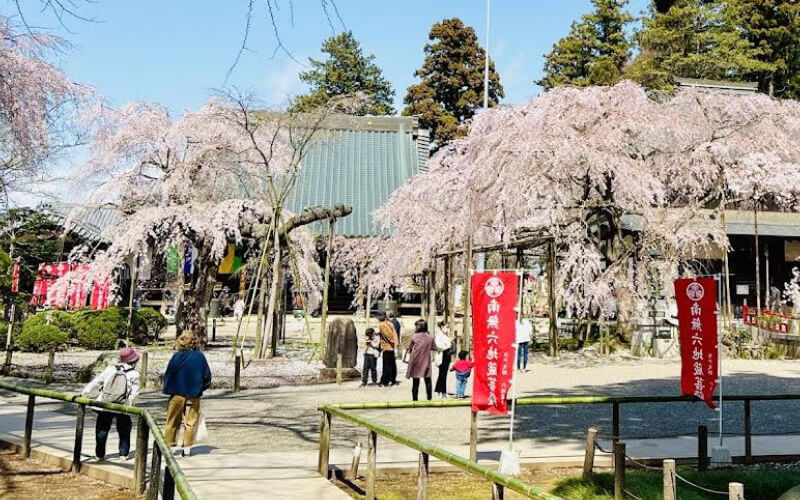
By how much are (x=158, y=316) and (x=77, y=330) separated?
3.20 metres

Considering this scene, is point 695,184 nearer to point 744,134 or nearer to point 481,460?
point 744,134

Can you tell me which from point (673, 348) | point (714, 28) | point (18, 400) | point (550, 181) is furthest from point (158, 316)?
point (714, 28)

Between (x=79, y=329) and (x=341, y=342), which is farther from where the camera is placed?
(x=79, y=329)

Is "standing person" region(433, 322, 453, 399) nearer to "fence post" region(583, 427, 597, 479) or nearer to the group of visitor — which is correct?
"fence post" region(583, 427, 597, 479)

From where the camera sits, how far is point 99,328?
1967cm

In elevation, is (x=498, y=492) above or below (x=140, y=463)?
above

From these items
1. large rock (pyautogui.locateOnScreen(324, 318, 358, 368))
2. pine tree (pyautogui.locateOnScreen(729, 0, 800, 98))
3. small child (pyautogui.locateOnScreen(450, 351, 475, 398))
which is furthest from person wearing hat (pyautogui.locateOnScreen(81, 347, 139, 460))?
pine tree (pyautogui.locateOnScreen(729, 0, 800, 98))

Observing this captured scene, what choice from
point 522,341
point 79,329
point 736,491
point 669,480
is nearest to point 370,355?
point 522,341

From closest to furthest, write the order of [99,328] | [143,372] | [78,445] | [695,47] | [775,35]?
[78,445] → [143,372] → [99,328] → [775,35] → [695,47]

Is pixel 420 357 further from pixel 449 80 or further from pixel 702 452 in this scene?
pixel 449 80

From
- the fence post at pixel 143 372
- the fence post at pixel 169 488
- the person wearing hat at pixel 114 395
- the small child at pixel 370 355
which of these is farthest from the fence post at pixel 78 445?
the small child at pixel 370 355

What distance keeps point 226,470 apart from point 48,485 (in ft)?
5.71

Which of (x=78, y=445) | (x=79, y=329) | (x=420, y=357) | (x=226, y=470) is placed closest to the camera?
(x=226, y=470)

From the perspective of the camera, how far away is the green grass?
675cm
